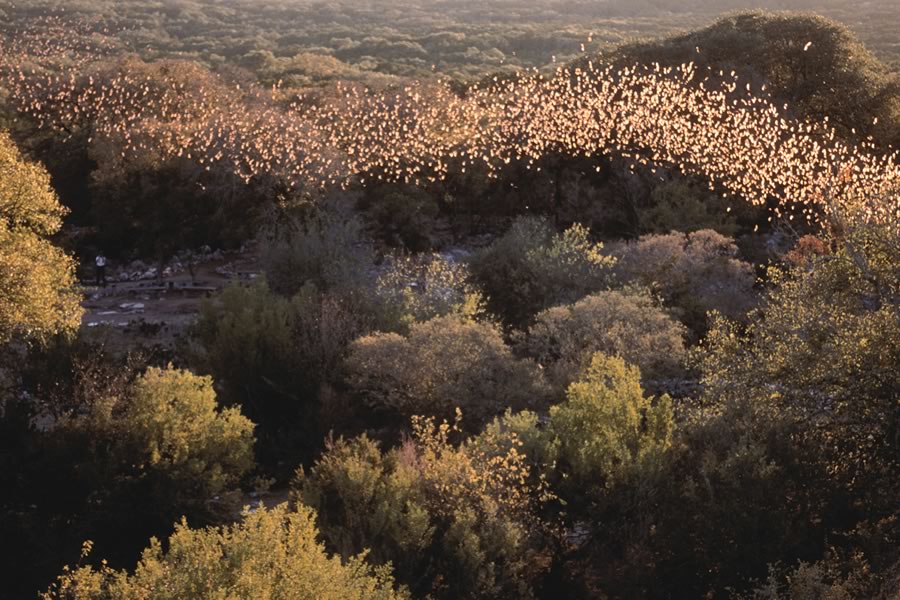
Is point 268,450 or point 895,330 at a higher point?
point 895,330

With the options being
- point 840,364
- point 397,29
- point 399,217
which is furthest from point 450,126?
point 397,29

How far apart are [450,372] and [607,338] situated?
4.27m

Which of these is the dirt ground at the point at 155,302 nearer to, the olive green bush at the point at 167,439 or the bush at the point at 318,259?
the bush at the point at 318,259

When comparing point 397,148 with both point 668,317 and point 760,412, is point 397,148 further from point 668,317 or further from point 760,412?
point 760,412

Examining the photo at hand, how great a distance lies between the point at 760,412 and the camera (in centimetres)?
1983

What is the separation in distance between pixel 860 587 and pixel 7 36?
264 ft

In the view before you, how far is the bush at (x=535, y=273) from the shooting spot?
32125mm

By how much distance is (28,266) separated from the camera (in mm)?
23625

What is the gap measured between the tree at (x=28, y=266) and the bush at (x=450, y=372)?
25.3 ft

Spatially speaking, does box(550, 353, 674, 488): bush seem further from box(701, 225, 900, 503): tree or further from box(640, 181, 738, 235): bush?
box(640, 181, 738, 235): bush

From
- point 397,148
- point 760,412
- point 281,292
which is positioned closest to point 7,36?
point 397,148

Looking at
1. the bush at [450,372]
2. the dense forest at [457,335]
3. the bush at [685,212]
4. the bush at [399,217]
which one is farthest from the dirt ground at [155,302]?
the bush at [685,212]

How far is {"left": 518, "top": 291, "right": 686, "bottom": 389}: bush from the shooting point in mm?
25469

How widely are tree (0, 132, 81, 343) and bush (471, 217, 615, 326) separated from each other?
12.7 metres
